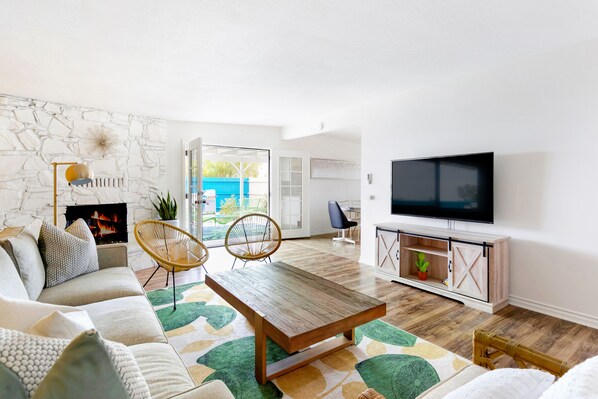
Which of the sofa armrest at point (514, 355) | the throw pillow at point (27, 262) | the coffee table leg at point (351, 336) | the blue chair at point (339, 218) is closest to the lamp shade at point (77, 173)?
the throw pillow at point (27, 262)

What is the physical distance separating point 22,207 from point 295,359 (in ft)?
14.0

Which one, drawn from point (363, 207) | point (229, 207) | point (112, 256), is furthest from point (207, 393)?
point (229, 207)

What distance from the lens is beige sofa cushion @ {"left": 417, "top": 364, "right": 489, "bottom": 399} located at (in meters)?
1.06

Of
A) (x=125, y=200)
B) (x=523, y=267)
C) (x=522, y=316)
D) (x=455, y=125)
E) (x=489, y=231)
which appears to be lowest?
(x=522, y=316)

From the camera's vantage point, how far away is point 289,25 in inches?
89.4

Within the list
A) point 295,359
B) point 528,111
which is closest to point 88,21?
point 295,359

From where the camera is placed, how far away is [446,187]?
334 cm

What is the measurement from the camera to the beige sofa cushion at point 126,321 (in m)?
1.47

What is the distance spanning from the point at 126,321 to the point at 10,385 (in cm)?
111

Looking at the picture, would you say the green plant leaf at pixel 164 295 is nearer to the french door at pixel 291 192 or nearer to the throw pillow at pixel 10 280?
the throw pillow at pixel 10 280

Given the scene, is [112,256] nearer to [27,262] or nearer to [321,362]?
[27,262]

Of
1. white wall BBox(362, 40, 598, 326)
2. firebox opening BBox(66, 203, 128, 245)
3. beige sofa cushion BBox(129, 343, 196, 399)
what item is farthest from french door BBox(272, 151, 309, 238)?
beige sofa cushion BBox(129, 343, 196, 399)

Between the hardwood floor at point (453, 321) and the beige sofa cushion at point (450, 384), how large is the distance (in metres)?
1.04

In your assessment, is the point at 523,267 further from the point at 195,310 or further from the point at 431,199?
the point at 195,310
